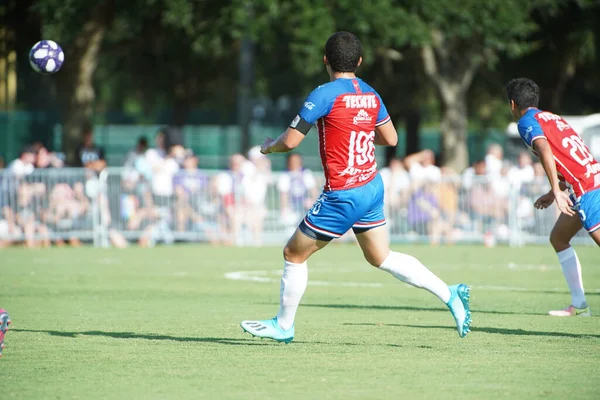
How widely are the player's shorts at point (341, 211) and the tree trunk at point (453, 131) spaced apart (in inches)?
946

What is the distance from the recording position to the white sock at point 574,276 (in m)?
10.3

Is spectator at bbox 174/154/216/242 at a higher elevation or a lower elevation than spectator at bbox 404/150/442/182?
lower

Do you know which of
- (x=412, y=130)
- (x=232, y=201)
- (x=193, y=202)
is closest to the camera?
(x=193, y=202)

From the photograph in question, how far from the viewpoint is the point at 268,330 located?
26.9 feet

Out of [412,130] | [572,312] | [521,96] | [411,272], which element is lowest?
[572,312]

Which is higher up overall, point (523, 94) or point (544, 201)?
point (523, 94)

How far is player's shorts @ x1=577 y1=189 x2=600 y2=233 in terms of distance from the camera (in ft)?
29.2

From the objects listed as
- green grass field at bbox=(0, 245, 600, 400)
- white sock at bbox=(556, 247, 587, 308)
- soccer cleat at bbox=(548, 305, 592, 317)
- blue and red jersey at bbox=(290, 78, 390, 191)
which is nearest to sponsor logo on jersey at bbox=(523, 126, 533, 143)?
blue and red jersey at bbox=(290, 78, 390, 191)

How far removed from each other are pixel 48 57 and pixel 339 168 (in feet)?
19.8

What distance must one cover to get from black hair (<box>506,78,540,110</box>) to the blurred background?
13170 mm

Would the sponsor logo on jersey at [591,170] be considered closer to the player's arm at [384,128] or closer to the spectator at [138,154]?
the player's arm at [384,128]

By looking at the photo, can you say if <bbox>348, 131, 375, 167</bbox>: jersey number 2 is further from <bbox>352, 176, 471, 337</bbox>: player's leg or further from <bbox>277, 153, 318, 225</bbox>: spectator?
<bbox>277, 153, 318, 225</bbox>: spectator

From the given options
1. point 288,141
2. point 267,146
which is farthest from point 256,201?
point 288,141

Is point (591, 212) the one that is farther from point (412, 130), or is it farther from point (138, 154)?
point (412, 130)
